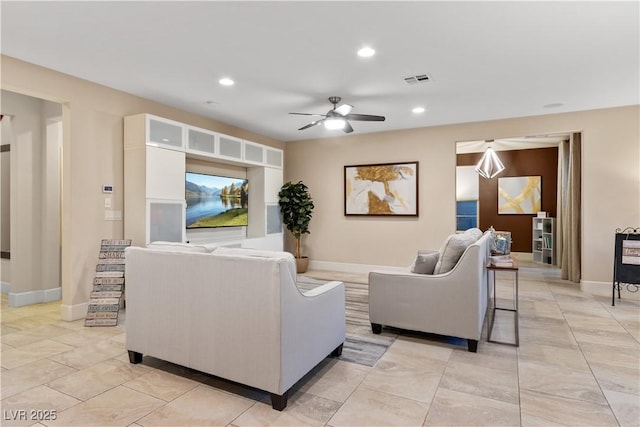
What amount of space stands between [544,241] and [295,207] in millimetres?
5729

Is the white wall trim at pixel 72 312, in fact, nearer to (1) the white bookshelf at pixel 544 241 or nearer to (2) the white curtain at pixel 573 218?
(2) the white curtain at pixel 573 218

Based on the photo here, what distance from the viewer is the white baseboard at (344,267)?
664 centimetres

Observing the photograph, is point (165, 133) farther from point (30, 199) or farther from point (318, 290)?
point (318, 290)

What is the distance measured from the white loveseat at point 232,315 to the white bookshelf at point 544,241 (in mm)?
7027

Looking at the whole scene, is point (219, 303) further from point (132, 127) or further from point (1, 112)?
point (1, 112)

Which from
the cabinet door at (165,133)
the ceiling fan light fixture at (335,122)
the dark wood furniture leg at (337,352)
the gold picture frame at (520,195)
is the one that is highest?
the ceiling fan light fixture at (335,122)

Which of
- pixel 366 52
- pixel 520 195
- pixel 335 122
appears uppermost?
pixel 366 52

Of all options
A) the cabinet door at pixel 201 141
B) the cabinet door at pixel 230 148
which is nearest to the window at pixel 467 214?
the cabinet door at pixel 230 148

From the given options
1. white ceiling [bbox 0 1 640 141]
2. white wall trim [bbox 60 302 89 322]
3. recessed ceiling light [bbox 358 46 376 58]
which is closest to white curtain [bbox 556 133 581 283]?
white ceiling [bbox 0 1 640 141]

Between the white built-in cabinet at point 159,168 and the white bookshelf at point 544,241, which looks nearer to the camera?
the white built-in cabinet at point 159,168

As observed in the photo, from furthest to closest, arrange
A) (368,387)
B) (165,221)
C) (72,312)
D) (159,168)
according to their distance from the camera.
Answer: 1. (165,221)
2. (159,168)
3. (72,312)
4. (368,387)

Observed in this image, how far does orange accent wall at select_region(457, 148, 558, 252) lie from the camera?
8.05m

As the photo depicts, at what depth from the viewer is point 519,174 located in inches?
328

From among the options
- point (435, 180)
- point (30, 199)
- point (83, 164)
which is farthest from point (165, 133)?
point (435, 180)
